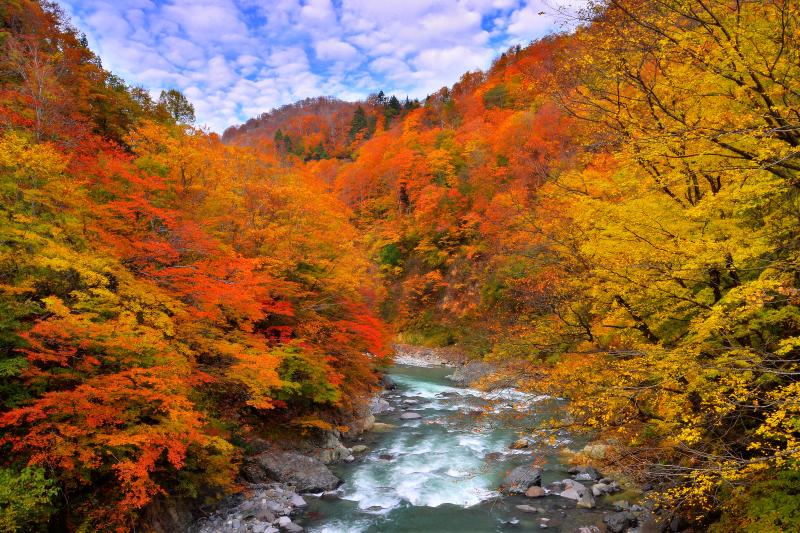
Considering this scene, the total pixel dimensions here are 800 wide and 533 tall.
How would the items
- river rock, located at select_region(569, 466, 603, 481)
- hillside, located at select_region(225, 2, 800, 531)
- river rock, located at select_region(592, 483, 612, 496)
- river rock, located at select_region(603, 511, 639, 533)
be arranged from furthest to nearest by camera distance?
river rock, located at select_region(569, 466, 603, 481), river rock, located at select_region(592, 483, 612, 496), river rock, located at select_region(603, 511, 639, 533), hillside, located at select_region(225, 2, 800, 531)

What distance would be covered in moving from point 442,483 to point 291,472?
4860mm

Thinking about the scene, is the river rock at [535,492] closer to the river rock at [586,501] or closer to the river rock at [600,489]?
the river rock at [586,501]

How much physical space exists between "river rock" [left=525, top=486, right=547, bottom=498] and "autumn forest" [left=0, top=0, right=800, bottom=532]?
1865 millimetres

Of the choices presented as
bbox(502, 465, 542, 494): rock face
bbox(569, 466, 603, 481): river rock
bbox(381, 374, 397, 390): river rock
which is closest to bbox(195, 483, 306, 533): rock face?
bbox(502, 465, 542, 494): rock face

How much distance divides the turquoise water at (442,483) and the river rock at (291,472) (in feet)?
2.03

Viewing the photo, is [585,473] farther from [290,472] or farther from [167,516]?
[167,516]

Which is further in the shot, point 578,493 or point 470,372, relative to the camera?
point 470,372

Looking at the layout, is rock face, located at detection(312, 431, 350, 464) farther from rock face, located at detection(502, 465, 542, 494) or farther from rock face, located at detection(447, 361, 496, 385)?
rock face, located at detection(447, 361, 496, 385)

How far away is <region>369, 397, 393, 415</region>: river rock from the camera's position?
2253 cm

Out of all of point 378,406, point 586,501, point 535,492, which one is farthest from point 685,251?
point 378,406

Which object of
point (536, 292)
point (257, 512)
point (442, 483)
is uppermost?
point (536, 292)

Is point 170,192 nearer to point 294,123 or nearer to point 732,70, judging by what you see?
point 732,70

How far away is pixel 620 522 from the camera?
10570mm

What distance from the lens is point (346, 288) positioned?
19719 millimetres
